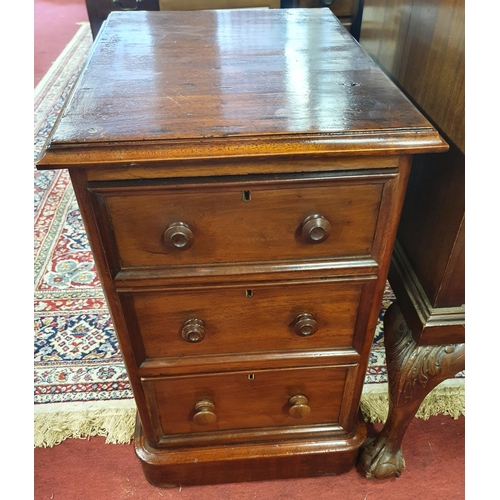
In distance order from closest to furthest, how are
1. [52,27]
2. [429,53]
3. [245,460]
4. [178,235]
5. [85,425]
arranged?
1. [178,235]
2. [429,53]
3. [245,460]
4. [85,425]
5. [52,27]

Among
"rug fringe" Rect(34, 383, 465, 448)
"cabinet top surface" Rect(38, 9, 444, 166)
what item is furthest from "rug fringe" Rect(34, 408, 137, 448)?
"cabinet top surface" Rect(38, 9, 444, 166)

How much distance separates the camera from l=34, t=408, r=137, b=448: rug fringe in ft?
3.67

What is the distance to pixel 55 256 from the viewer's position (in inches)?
63.8

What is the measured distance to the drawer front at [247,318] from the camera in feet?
2.44

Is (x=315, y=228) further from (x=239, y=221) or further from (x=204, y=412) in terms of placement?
(x=204, y=412)

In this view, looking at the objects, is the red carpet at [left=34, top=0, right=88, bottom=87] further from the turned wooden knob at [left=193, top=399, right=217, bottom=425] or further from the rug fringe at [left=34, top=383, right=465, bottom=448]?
the turned wooden knob at [left=193, top=399, right=217, bottom=425]

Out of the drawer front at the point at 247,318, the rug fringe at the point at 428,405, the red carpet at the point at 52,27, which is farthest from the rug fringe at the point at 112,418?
the red carpet at the point at 52,27

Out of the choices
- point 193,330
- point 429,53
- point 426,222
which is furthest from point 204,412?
point 429,53

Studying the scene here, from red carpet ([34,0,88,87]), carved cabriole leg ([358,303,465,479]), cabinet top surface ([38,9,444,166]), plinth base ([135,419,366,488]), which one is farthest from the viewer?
red carpet ([34,0,88,87])

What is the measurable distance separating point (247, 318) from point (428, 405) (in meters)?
0.66

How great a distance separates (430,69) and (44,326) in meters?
1.19

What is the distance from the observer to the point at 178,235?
2.10 ft

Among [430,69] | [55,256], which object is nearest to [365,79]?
[430,69]

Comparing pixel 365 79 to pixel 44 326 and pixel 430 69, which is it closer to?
pixel 430 69
